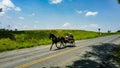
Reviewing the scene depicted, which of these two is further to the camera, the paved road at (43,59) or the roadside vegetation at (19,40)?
the roadside vegetation at (19,40)

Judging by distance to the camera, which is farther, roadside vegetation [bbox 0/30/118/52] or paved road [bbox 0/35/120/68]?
roadside vegetation [bbox 0/30/118/52]

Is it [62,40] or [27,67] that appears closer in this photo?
[27,67]

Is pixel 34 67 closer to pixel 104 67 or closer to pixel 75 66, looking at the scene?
pixel 75 66

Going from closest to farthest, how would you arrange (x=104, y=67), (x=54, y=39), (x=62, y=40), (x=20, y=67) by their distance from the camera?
1. (x=20, y=67)
2. (x=104, y=67)
3. (x=54, y=39)
4. (x=62, y=40)

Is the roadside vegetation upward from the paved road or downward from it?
upward

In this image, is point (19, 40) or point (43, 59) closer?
point (43, 59)

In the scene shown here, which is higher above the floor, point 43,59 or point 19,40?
point 19,40

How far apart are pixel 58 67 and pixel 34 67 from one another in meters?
1.55

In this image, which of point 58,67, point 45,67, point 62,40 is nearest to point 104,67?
point 58,67

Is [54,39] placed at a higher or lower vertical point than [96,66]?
higher

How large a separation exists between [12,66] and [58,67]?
3.01m

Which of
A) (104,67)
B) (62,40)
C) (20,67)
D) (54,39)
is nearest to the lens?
(20,67)

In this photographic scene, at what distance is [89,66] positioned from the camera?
1323 centimetres

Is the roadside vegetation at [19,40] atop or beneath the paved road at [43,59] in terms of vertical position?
atop
